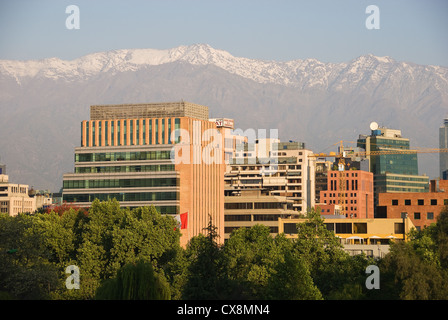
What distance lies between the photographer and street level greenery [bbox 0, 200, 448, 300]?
9388cm

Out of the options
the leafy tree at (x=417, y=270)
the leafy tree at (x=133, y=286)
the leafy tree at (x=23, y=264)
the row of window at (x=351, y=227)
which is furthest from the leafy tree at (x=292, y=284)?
the row of window at (x=351, y=227)

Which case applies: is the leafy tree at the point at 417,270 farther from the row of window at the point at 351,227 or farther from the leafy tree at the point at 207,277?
the row of window at the point at 351,227

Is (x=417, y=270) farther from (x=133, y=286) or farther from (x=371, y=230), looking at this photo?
(x=371, y=230)

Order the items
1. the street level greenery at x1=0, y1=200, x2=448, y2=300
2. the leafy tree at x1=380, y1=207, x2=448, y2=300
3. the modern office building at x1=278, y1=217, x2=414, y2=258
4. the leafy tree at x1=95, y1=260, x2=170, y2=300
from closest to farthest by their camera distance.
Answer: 1. the leafy tree at x1=95, y1=260, x2=170, y2=300
2. the street level greenery at x1=0, y1=200, x2=448, y2=300
3. the leafy tree at x1=380, y1=207, x2=448, y2=300
4. the modern office building at x1=278, y1=217, x2=414, y2=258

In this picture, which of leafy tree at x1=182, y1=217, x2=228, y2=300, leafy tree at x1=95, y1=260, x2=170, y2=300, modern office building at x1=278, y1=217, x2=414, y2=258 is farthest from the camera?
modern office building at x1=278, y1=217, x2=414, y2=258

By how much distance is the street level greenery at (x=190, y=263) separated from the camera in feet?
308

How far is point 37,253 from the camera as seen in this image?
122625mm

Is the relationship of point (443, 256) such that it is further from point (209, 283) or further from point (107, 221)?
point (107, 221)

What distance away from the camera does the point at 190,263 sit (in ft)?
374

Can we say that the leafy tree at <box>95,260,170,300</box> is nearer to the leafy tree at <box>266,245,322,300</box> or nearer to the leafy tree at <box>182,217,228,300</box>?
the leafy tree at <box>182,217,228,300</box>

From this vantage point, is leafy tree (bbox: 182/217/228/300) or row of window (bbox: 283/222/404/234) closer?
leafy tree (bbox: 182/217/228/300)

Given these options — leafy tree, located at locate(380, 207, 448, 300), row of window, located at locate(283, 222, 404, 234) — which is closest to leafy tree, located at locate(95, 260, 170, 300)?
leafy tree, located at locate(380, 207, 448, 300)
